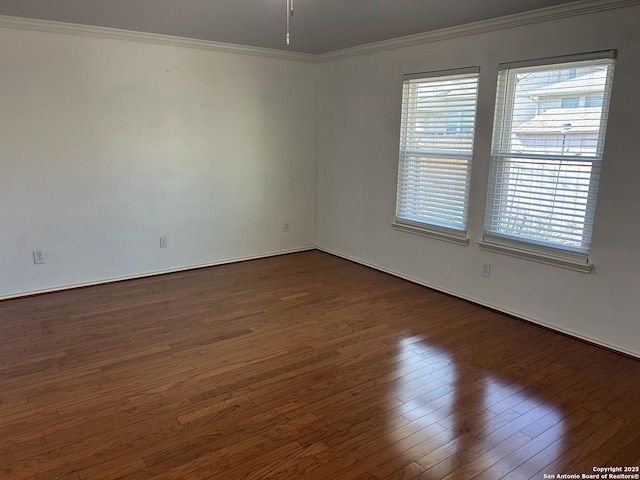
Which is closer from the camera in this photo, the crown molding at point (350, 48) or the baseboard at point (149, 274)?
the crown molding at point (350, 48)

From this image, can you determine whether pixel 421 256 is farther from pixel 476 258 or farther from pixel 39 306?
pixel 39 306

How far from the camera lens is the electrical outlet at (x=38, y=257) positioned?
13.1 feet

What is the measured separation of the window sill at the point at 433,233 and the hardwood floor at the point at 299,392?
0.57 m

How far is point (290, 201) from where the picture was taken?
5516 mm

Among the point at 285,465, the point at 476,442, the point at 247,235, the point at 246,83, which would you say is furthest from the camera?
the point at 247,235

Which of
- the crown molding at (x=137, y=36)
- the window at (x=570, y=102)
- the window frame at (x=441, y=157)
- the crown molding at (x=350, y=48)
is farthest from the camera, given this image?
the window frame at (x=441, y=157)

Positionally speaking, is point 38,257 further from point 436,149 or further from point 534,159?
point 534,159

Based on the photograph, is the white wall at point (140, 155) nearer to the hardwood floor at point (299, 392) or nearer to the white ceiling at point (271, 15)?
the white ceiling at point (271, 15)

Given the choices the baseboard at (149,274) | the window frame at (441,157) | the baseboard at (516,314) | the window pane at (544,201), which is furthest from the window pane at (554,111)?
the baseboard at (149,274)

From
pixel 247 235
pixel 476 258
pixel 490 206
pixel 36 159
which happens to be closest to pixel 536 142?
pixel 490 206

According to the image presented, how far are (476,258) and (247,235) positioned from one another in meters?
2.63

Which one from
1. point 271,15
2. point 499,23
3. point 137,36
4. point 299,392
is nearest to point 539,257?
point 499,23

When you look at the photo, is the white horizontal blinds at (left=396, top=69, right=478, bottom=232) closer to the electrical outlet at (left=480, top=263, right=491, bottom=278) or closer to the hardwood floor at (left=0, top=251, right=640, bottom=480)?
the electrical outlet at (left=480, top=263, right=491, bottom=278)

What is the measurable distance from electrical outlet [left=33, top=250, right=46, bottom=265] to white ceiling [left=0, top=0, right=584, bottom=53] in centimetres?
198
